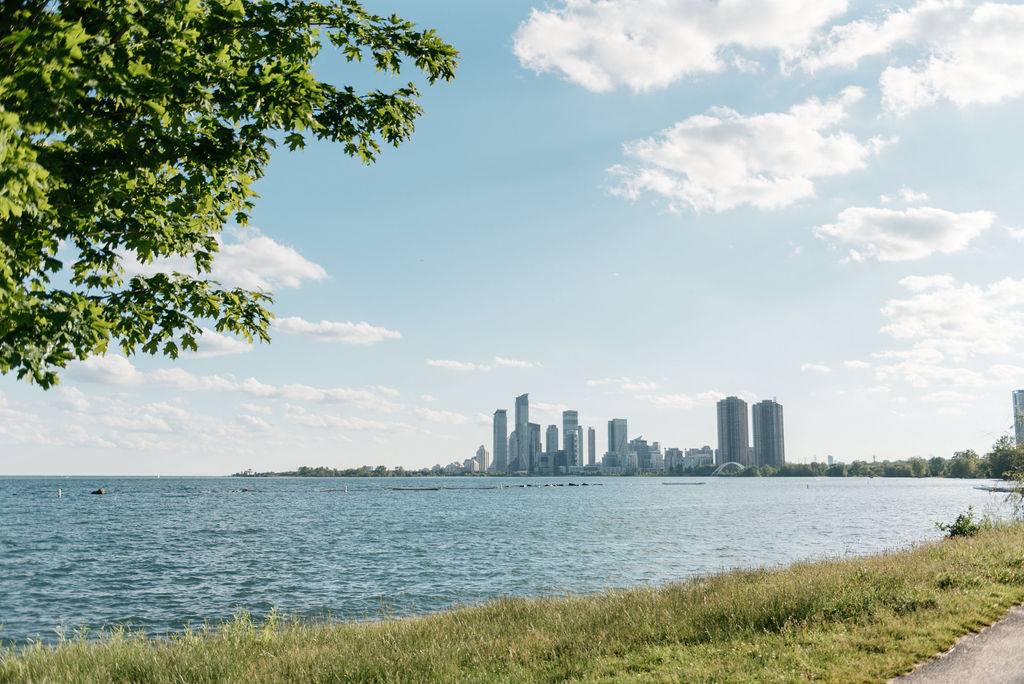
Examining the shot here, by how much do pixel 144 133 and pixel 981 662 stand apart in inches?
560

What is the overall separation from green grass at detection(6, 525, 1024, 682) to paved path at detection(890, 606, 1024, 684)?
0.20 meters

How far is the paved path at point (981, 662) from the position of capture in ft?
29.3

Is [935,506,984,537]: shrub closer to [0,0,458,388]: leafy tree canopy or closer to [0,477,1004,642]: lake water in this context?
[0,477,1004,642]: lake water

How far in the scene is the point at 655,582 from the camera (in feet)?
102

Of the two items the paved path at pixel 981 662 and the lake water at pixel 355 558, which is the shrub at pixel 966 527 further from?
the paved path at pixel 981 662

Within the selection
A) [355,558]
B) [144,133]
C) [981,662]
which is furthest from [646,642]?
[355,558]

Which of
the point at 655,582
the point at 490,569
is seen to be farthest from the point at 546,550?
the point at 655,582

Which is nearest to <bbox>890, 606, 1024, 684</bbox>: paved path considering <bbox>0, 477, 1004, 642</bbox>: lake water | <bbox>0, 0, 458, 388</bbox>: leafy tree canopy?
<bbox>0, 0, 458, 388</bbox>: leafy tree canopy

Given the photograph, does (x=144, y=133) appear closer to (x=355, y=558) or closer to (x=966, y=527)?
(x=966, y=527)

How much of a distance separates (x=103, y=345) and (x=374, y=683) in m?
6.92

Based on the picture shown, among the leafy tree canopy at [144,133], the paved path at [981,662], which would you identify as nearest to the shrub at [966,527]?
the paved path at [981,662]

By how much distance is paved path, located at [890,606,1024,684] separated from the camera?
895 cm

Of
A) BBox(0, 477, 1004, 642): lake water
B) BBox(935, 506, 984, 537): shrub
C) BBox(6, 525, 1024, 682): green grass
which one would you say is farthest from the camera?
BBox(0, 477, 1004, 642): lake water

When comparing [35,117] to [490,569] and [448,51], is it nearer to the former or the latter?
[448,51]
